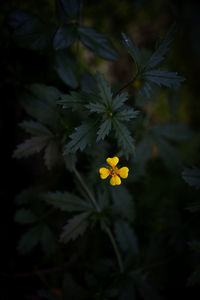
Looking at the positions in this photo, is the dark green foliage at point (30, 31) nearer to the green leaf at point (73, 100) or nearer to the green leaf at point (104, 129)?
the green leaf at point (73, 100)

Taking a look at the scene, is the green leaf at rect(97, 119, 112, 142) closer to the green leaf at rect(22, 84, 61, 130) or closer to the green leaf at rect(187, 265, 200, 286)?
the green leaf at rect(22, 84, 61, 130)

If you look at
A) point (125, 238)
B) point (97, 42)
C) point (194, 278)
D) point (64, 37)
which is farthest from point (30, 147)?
point (194, 278)

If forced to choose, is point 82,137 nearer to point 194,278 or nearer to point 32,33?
point 32,33

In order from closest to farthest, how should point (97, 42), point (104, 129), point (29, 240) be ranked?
1. point (104, 129)
2. point (97, 42)
3. point (29, 240)

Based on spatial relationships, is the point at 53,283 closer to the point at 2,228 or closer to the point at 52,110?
the point at 2,228

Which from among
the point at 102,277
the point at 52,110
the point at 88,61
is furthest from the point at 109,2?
the point at 102,277
